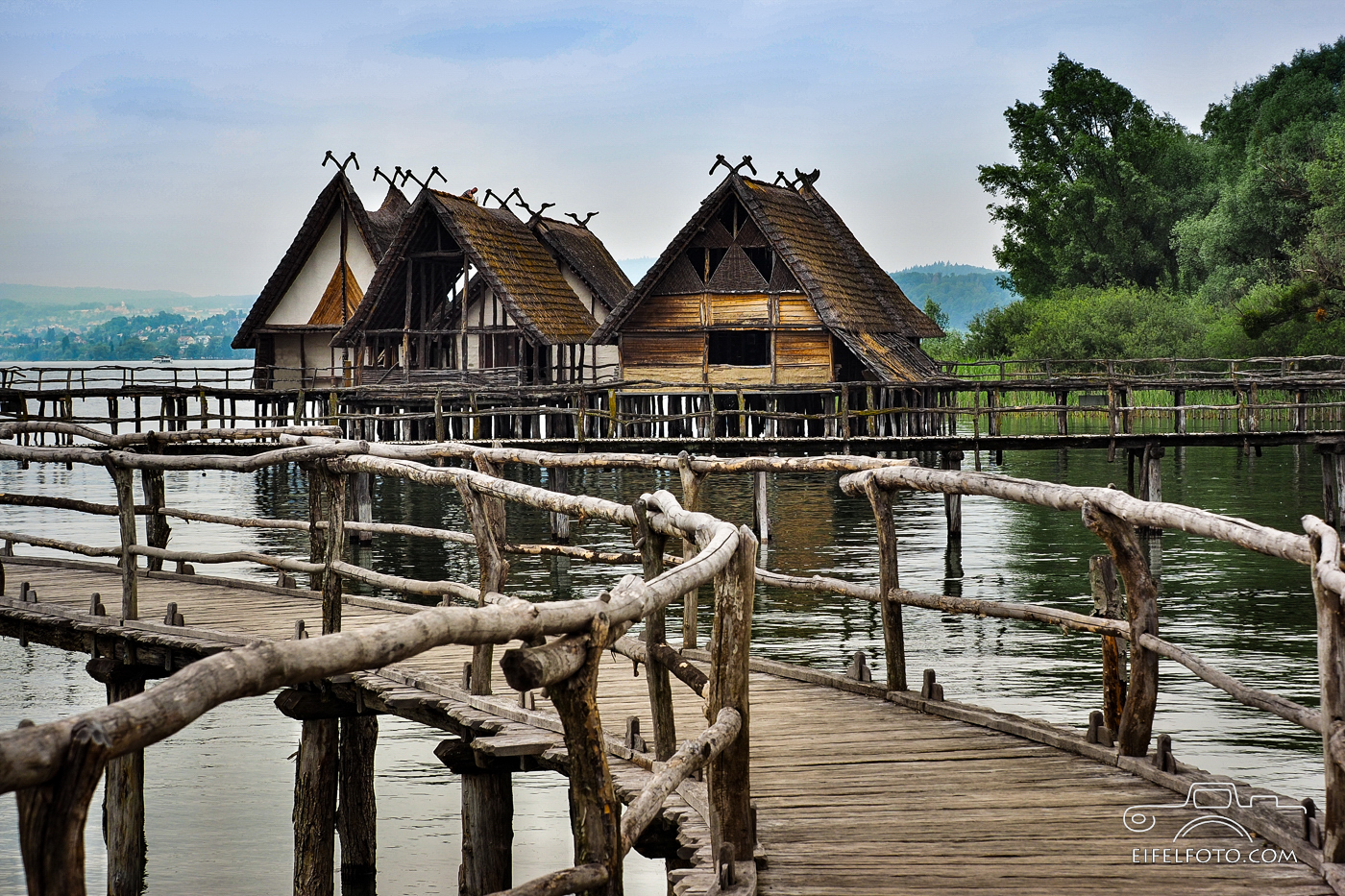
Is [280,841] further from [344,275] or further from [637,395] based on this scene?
[344,275]

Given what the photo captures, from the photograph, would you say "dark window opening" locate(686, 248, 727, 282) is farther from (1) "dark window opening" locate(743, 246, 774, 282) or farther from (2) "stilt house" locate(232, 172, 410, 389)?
(2) "stilt house" locate(232, 172, 410, 389)

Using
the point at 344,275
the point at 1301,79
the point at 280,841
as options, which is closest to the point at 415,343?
the point at 344,275

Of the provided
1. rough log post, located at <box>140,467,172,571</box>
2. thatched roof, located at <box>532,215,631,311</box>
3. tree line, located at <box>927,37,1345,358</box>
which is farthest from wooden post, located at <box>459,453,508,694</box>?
tree line, located at <box>927,37,1345,358</box>

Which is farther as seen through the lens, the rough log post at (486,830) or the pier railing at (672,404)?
the pier railing at (672,404)

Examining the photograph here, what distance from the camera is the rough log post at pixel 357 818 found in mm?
9023

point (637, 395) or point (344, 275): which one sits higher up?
point (344, 275)

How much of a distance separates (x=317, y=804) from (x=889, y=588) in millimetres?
3656

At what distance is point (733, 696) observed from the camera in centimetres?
453

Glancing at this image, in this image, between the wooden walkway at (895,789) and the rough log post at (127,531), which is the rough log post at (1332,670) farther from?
the rough log post at (127,531)

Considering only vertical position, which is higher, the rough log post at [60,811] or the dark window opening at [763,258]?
the dark window opening at [763,258]

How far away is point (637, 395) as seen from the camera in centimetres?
A: 3262

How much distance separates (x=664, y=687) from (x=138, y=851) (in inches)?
198

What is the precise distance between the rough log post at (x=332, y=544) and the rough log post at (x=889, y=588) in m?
2.76

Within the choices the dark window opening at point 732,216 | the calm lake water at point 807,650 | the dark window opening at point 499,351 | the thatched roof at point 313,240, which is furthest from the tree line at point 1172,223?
the thatched roof at point 313,240
